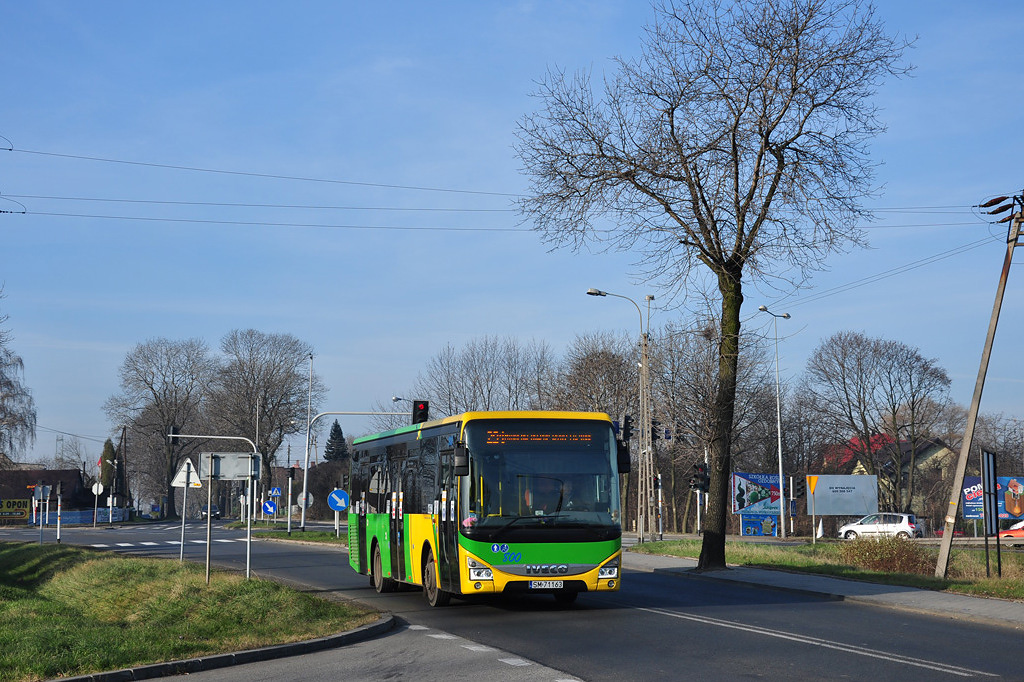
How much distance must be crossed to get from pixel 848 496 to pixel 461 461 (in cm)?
4200

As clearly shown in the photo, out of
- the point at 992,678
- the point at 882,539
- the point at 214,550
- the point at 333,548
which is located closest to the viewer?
the point at 992,678

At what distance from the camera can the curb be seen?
33.8 feet

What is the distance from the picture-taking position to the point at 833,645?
39.2 feet

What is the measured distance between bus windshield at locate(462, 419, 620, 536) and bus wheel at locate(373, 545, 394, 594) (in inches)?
233

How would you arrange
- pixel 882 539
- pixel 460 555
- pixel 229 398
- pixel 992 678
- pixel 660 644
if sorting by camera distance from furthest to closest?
pixel 229 398 < pixel 882 539 < pixel 460 555 < pixel 660 644 < pixel 992 678

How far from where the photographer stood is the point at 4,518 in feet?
259

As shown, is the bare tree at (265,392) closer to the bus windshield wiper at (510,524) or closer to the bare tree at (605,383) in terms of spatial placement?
the bare tree at (605,383)

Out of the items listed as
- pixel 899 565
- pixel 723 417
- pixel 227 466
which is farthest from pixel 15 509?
pixel 899 565

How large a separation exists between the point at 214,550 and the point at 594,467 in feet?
81.3

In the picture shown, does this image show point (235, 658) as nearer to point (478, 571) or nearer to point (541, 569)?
point (478, 571)

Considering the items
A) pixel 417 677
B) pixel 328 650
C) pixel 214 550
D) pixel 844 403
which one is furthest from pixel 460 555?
pixel 844 403

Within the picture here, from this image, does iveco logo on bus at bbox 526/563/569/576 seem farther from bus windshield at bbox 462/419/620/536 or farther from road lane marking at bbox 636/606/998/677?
road lane marking at bbox 636/606/998/677

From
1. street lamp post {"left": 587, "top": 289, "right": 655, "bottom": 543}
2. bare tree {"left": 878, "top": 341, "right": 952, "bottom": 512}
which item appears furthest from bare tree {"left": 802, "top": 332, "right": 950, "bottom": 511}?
street lamp post {"left": 587, "top": 289, "right": 655, "bottom": 543}

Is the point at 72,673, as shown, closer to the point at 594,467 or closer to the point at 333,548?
the point at 594,467
